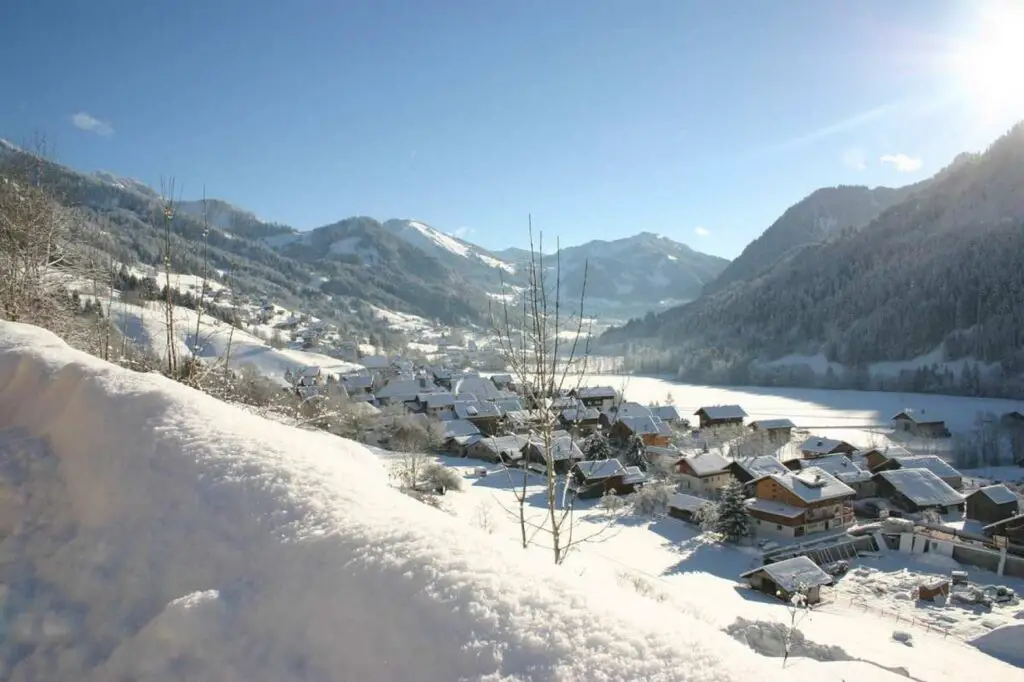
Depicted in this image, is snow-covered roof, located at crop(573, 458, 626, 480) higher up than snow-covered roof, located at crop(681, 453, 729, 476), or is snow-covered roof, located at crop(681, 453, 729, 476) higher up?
snow-covered roof, located at crop(681, 453, 729, 476)

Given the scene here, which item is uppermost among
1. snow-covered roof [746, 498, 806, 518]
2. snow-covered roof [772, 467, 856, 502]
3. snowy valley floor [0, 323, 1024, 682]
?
snowy valley floor [0, 323, 1024, 682]

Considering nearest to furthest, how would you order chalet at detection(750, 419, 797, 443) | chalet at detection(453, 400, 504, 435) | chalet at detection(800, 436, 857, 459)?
chalet at detection(800, 436, 857, 459) → chalet at detection(750, 419, 797, 443) → chalet at detection(453, 400, 504, 435)

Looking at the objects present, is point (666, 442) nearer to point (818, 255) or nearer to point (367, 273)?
point (818, 255)

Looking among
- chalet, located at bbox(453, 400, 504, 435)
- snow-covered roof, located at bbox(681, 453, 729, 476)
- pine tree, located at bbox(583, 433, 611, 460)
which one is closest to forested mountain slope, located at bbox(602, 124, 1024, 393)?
chalet, located at bbox(453, 400, 504, 435)

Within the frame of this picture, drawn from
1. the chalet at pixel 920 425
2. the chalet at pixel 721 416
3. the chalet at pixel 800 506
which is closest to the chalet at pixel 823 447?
the chalet at pixel 721 416

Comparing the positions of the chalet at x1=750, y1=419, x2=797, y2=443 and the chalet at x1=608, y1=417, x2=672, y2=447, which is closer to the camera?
the chalet at x1=608, y1=417, x2=672, y2=447

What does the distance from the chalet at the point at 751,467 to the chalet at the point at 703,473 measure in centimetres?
40

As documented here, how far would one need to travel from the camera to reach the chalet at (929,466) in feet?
93.7

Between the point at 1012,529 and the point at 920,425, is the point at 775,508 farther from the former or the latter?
the point at 920,425

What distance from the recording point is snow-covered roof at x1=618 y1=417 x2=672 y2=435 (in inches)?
1442

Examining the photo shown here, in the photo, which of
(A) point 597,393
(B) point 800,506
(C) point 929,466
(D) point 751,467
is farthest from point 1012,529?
(A) point 597,393

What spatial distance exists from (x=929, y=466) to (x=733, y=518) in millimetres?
16570

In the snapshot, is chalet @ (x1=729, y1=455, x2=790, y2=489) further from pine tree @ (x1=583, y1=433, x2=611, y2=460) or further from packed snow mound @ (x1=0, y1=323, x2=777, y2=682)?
packed snow mound @ (x1=0, y1=323, x2=777, y2=682)

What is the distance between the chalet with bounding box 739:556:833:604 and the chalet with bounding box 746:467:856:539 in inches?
236
